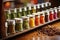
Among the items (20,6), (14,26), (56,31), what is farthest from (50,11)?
(14,26)

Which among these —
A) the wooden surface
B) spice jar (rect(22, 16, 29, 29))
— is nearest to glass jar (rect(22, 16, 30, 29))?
spice jar (rect(22, 16, 29, 29))

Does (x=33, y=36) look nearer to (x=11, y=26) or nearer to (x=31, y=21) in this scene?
(x=31, y=21)

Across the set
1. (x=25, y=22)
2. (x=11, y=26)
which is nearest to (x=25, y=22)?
(x=25, y=22)

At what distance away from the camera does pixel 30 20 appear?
6.93ft

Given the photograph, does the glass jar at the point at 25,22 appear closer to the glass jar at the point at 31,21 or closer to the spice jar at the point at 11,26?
the glass jar at the point at 31,21

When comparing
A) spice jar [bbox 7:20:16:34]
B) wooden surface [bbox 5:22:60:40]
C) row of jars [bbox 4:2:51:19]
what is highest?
row of jars [bbox 4:2:51:19]

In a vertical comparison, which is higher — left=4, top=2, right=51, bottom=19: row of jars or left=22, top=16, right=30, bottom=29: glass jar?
left=4, top=2, right=51, bottom=19: row of jars

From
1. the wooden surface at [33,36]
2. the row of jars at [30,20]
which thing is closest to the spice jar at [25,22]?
the row of jars at [30,20]

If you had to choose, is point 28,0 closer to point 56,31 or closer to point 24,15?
point 24,15

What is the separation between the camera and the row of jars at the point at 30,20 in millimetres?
1857

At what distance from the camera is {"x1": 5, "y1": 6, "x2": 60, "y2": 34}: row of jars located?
1.86 meters

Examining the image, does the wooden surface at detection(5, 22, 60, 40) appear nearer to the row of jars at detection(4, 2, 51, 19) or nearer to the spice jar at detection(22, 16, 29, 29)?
the spice jar at detection(22, 16, 29, 29)

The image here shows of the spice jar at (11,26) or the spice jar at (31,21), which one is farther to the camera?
the spice jar at (31,21)

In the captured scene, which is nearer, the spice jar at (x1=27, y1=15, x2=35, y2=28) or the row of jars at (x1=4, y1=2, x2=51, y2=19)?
the row of jars at (x1=4, y1=2, x2=51, y2=19)
